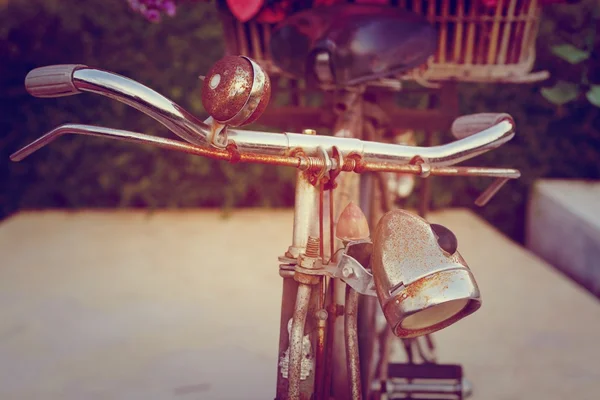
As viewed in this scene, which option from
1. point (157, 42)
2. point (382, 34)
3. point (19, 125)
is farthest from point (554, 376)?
point (19, 125)

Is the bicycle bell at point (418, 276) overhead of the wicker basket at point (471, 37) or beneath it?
beneath

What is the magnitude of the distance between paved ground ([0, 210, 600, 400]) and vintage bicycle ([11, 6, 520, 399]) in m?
1.28

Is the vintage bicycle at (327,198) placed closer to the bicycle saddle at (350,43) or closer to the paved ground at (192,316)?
the bicycle saddle at (350,43)

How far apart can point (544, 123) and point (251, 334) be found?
2526 millimetres

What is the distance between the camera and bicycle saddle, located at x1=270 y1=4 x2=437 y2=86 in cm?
138

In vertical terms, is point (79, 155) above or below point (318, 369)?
above

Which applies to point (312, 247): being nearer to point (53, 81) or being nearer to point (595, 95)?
point (53, 81)

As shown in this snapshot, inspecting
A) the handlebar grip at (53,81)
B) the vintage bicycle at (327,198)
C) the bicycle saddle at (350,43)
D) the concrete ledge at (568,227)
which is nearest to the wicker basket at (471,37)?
the bicycle saddle at (350,43)

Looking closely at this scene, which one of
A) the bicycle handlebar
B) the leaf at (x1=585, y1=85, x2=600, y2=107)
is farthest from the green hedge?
the bicycle handlebar

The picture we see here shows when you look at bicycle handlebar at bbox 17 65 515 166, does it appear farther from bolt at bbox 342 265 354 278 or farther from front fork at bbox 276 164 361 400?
bolt at bbox 342 265 354 278

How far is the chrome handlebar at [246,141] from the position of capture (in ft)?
3.21

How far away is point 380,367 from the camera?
2.03 m

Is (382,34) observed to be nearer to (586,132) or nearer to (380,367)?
(380,367)

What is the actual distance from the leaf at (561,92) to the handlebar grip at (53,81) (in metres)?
2.61
